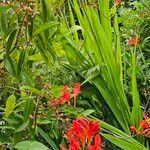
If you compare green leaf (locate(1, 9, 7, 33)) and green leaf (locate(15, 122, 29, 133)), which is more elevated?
green leaf (locate(1, 9, 7, 33))

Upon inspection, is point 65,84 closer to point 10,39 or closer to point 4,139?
point 4,139

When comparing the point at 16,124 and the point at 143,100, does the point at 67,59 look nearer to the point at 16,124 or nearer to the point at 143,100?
the point at 143,100

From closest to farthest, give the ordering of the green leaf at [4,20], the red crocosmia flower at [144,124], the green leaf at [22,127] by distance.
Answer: the green leaf at [4,20]
the green leaf at [22,127]
the red crocosmia flower at [144,124]

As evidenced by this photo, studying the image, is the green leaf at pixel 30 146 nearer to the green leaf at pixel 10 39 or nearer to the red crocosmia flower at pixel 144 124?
the green leaf at pixel 10 39

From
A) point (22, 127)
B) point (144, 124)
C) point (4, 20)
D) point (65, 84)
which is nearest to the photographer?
point (4, 20)

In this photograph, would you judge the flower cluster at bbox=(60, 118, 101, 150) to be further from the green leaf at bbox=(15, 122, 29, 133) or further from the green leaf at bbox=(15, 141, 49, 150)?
the green leaf at bbox=(15, 122, 29, 133)

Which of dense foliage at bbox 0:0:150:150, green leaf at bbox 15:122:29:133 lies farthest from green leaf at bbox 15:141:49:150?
green leaf at bbox 15:122:29:133

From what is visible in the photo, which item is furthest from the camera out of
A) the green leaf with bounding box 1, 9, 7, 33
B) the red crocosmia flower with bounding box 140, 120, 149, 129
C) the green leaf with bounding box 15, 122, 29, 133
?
the red crocosmia flower with bounding box 140, 120, 149, 129

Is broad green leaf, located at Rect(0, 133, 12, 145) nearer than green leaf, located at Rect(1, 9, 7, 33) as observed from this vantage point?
No

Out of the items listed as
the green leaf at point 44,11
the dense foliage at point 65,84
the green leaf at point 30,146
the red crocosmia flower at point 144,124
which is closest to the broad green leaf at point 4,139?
the dense foliage at point 65,84

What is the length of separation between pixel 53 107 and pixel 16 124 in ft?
0.41

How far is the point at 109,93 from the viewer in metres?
1.95

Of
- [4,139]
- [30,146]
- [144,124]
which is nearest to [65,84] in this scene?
[144,124]

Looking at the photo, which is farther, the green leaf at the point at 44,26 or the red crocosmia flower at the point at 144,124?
the red crocosmia flower at the point at 144,124
